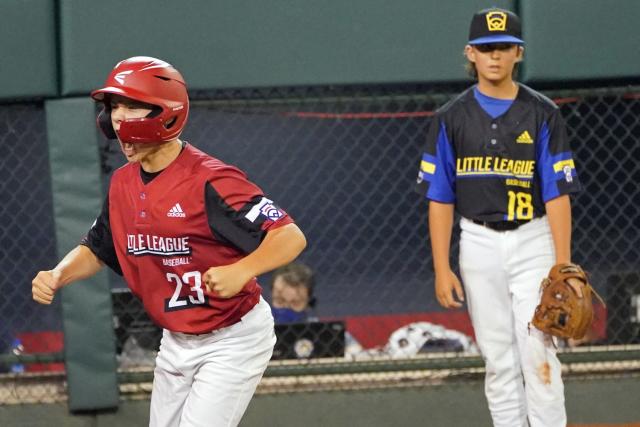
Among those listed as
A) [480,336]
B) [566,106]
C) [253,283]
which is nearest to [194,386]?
[253,283]

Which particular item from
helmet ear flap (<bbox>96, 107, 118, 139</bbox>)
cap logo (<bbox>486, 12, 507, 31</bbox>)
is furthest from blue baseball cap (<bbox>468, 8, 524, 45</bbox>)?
helmet ear flap (<bbox>96, 107, 118, 139</bbox>)

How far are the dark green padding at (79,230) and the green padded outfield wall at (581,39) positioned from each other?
2.05 meters

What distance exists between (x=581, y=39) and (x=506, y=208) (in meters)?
1.35

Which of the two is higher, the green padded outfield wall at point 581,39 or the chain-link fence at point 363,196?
the green padded outfield wall at point 581,39

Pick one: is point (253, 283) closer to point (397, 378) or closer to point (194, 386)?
point (194, 386)

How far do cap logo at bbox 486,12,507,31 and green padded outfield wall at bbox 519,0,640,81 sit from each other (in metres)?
0.94

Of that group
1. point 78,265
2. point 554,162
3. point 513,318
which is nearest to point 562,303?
point 513,318

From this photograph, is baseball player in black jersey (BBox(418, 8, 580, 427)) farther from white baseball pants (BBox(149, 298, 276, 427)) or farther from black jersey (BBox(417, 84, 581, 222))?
white baseball pants (BBox(149, 298, 276, 427))

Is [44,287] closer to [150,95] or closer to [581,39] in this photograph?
[150,95]

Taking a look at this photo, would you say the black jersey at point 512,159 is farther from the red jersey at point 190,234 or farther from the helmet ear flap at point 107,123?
the helmet ear flap at point 107,123

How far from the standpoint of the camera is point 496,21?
4223 millimetres

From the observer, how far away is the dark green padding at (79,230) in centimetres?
501

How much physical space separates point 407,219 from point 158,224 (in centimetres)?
414

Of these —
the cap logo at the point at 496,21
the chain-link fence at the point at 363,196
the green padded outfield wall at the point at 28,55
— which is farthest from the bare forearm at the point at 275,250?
the chain-link fence at the point at 363,196
